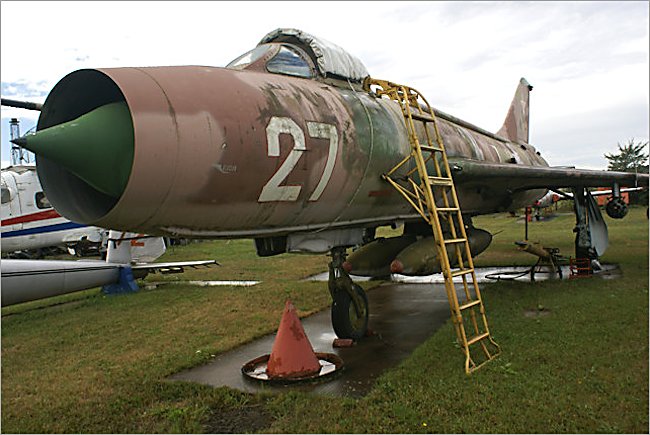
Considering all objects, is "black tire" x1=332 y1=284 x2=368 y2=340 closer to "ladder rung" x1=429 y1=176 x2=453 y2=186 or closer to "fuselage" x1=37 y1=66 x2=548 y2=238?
"fuselage" x1=37 y1=66 x2=548 y2=238

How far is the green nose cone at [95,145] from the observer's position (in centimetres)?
378

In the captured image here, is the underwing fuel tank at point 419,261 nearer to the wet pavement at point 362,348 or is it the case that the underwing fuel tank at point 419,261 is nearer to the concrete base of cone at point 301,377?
the wet pavement at point 362,348

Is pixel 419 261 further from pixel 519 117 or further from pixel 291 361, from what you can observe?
pixel 519 117

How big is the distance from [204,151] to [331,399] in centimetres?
264

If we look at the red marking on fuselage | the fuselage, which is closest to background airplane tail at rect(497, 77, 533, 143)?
the fuselage

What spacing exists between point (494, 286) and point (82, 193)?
9.17 m

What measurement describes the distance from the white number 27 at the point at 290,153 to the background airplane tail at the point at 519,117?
9.54 meters

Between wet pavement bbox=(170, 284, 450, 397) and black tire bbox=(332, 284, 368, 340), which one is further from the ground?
black tire bbox=(332, 284, 368, 340)

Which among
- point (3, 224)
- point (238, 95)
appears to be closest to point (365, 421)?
point (238, 95)

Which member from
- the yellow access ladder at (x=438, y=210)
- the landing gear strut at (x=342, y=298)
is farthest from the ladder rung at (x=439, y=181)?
the landing gear strut at (x=342, y=298)

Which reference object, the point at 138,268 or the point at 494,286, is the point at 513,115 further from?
the point at 138,268

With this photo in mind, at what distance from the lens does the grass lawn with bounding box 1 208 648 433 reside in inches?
181

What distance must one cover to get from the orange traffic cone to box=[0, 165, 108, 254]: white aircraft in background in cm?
1202

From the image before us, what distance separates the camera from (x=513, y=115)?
48.2ft
